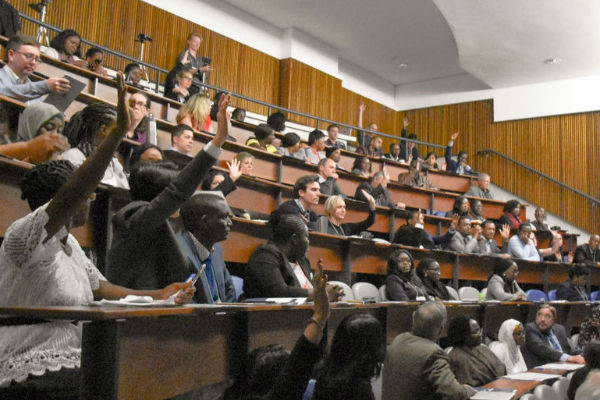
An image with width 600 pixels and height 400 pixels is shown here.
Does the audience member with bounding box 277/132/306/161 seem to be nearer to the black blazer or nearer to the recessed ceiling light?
the black blazer

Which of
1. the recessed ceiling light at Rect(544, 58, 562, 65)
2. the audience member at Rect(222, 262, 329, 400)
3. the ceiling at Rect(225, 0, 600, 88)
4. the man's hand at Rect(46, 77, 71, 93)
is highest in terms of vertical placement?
the ceiling at Rect(225, 0, 600, 88)

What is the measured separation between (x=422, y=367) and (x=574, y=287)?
192 inches

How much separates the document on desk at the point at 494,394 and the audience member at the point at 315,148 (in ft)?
16.3

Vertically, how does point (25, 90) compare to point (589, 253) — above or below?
above

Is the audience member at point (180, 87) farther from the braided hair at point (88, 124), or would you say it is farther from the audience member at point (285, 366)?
the audience member at point (285, 366)

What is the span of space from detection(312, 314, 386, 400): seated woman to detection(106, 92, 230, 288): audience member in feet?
1.90

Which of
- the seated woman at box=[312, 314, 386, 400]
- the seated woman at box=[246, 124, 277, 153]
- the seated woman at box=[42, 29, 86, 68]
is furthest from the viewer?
the seated woman at box=[246, 124, 277, 153]

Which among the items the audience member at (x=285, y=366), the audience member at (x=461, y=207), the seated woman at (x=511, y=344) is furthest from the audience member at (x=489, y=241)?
the audience member at (x=285, y=366)

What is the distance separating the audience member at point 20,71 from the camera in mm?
3471

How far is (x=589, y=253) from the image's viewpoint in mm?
8656

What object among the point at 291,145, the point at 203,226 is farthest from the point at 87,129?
the point at 291,145

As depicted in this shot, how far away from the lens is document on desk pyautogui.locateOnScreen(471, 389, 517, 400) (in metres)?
2.64

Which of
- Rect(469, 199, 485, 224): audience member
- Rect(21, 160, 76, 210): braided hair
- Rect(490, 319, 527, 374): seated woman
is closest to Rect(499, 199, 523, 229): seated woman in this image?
Rect(469, 199, 485, 224): audience member

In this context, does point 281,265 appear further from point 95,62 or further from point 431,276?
point 95,62
